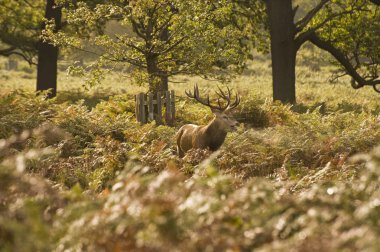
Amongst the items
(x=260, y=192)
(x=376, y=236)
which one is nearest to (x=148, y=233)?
(x=260, y=192)

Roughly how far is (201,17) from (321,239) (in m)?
12.4

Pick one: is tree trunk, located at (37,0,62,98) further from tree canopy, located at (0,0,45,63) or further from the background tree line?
tree canopy, located at (0,0,45,63)

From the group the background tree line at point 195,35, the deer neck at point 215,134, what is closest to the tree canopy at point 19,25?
the background tree line at point 195,35

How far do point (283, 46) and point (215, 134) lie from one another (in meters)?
9.99

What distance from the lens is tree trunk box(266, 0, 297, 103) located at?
19422 millimetres

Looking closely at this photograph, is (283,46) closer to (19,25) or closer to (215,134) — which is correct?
(215,134)

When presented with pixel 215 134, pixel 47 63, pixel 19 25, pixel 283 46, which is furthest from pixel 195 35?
pixel 19 25

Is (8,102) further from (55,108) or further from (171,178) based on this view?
(171,178)

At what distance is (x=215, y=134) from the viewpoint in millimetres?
10211

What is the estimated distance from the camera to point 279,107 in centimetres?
1593

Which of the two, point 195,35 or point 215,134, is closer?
point 215,134

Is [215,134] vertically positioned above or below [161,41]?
below

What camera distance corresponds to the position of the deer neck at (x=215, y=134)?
10211mm

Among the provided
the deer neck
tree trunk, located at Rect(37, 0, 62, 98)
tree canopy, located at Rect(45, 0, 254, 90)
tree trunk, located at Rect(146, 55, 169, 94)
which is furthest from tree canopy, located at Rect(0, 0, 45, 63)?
the deer neck
